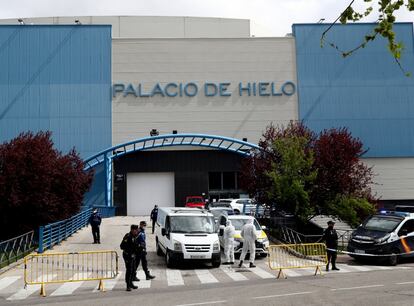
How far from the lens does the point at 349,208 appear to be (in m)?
24.5

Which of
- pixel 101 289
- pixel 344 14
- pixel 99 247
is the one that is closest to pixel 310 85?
pixel 99 247

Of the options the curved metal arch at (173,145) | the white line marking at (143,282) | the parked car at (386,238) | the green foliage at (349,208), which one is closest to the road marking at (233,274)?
the white line marking at (143,282)

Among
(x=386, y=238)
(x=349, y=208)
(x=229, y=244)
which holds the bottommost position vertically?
(x=229, y=244)

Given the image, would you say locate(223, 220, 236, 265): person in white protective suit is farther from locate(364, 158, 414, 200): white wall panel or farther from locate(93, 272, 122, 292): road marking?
locate(364, 158, 414, 200): white wall panel

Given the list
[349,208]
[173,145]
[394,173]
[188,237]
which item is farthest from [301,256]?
[394,173]

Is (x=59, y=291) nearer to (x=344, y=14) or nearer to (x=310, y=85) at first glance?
(x=344, y=14)

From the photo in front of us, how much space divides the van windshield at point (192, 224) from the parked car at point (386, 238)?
547cm

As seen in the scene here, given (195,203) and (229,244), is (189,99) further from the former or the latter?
(229,244)

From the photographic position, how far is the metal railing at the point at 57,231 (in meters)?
21.4

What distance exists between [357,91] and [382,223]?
27708 mm

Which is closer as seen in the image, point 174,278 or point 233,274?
point 174,278

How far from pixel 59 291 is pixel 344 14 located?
11.0m

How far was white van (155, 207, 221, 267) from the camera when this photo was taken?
1717 cm

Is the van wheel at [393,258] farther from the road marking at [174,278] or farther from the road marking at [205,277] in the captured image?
the road marking at [174,278]
